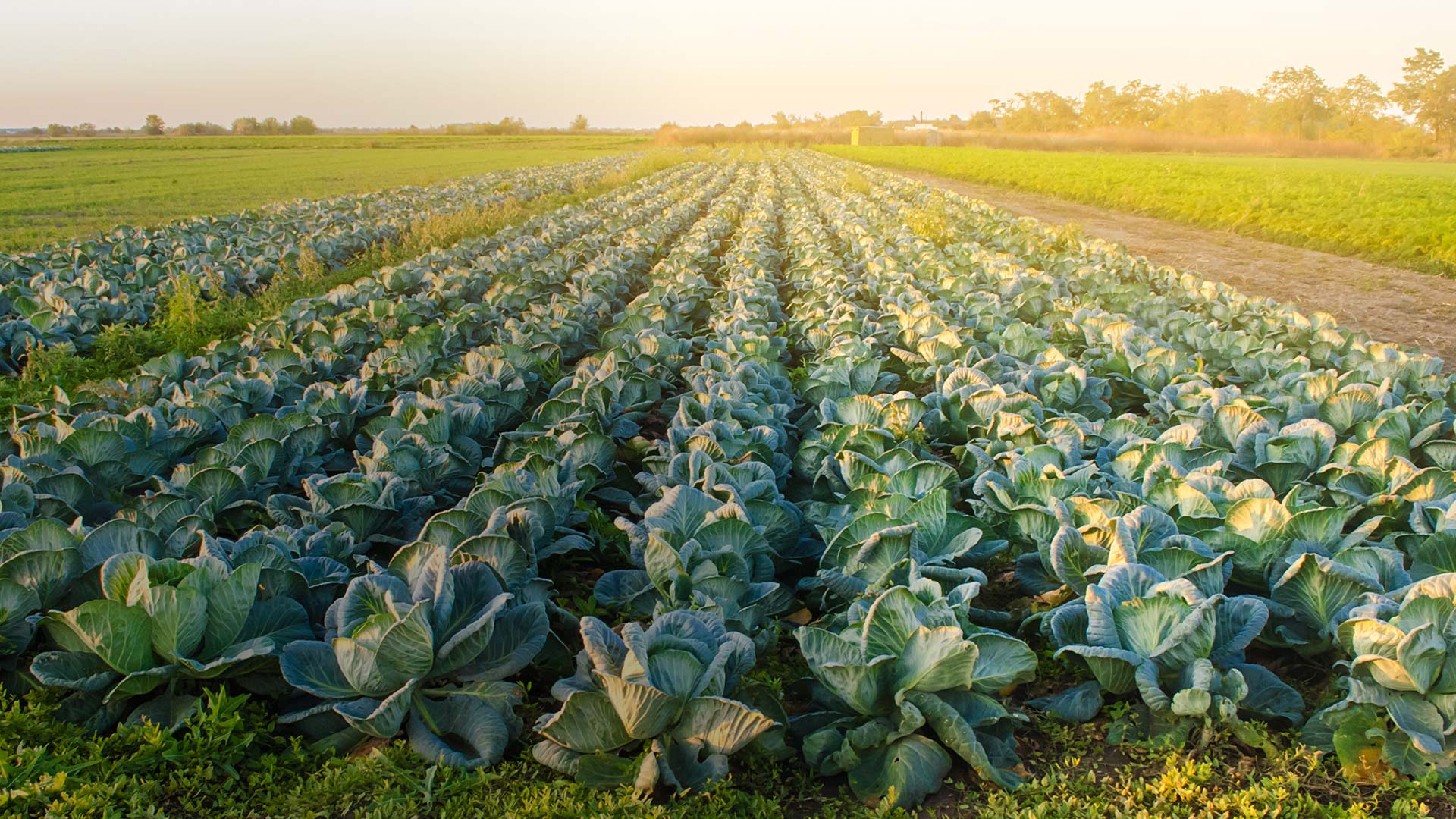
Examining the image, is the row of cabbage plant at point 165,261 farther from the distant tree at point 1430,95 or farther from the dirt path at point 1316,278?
the distant tree at point 1430,95

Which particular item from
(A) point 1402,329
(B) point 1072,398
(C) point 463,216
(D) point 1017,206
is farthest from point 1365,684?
(D) point 1017,206

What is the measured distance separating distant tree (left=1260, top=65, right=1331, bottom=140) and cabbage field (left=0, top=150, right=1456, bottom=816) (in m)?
86.6

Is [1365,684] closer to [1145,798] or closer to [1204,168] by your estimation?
[1145,798]

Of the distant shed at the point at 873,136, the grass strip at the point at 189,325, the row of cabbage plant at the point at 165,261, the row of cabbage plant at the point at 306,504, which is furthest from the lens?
the distant shed at the point at 873,136

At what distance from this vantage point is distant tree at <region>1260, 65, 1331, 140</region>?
74.0m

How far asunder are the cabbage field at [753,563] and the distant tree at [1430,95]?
7375cm

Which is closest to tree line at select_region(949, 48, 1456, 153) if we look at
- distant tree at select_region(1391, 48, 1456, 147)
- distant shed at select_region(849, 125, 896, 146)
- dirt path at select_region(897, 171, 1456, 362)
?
distant tree at select_region(1391, 48, 1456, 147)

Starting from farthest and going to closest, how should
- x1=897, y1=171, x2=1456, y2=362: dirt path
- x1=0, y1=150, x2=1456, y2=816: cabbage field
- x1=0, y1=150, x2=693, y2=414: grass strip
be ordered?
x1=897, y1=171, x2=1456, y2=362: dirt path, x1=0, y1=150, x2=693, y2=414: grass strip, x1=0, y1=150, x2=1456, y2=816: cabbage field

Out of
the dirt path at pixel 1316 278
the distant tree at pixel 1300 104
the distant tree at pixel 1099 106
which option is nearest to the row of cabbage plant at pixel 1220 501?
the dirt path at pixel 1316 278

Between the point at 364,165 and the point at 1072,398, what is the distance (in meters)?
38.4

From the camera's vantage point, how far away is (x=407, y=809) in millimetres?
2189

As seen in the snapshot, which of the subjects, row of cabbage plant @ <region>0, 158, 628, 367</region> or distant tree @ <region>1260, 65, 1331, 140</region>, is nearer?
row of cabbage plant @ <region>0, 158, 628, 367</region>

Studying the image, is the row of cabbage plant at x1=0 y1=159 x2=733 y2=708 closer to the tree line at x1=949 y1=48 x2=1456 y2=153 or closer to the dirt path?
the dirt path

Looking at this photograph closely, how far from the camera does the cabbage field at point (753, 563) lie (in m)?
2.30
